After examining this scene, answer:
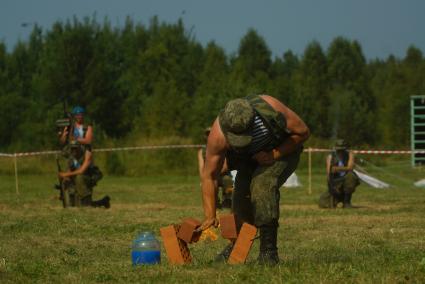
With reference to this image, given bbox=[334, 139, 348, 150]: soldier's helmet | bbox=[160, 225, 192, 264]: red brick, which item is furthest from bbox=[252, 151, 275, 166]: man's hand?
bbox=[334, 139, 348, 150]: soldier's helmet

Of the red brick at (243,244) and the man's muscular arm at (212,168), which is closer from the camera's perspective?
the man's muscular arm at (212,168)

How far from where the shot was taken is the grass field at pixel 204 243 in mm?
8125

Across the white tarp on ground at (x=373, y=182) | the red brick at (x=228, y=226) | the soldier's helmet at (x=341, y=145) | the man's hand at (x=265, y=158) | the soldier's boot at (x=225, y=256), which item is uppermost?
the man's hand at (x=265, y=158)

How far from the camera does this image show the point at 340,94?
67.1 meters

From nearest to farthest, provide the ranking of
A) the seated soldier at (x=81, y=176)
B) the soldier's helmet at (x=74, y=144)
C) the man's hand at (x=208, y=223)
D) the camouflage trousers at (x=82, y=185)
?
the man's hand at (x=208, y=223) < the camouflage trousers at (x=82, y=185) < the seated soldier at (x=81, y=176) < the soldier's helmet at (x=74, y=144)

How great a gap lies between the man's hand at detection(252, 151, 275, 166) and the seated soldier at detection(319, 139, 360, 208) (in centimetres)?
1098

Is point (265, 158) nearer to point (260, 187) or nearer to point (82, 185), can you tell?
point (260, 187)

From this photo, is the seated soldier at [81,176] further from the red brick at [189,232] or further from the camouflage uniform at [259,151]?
the camouflage uniform at [259,151]

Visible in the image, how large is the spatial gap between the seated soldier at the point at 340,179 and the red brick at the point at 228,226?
1072cm

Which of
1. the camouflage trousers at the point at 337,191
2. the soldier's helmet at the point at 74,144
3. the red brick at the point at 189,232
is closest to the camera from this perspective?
the red brick at the point at 189,232

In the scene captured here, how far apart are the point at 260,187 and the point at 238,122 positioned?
2.36 feet

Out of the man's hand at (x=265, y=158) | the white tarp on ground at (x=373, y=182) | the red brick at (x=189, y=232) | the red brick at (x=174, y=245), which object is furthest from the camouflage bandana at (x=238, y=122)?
the white tarp on ground at (x=373, y=182)

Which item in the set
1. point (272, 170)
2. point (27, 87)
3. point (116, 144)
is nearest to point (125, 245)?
point (272, 170)

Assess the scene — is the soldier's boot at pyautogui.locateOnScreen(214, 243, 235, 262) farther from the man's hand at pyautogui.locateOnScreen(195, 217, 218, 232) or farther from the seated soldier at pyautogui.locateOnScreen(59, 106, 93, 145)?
the seated soldier at pyautogui.locateOnScreen(59, 106, 93, 145)
